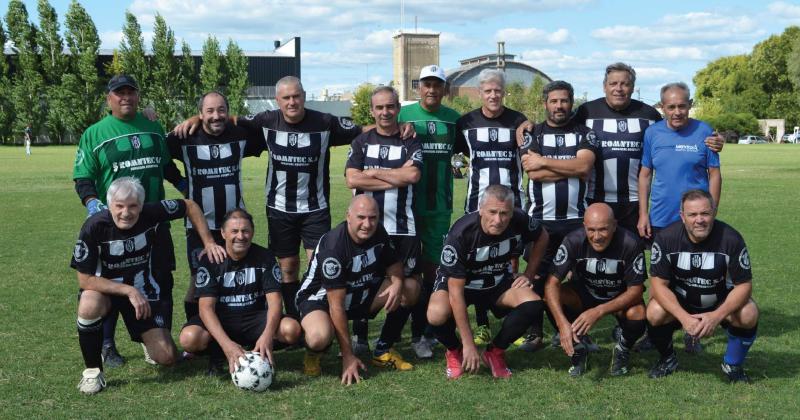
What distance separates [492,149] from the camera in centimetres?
581

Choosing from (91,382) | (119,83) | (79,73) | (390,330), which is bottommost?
(91,382)

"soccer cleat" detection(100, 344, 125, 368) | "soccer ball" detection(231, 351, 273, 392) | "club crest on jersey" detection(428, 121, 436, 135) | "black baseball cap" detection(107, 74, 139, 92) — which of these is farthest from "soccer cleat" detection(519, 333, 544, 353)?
"black baseball cap" detection(107, 74, 139, 92)

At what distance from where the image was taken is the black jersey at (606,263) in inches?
195

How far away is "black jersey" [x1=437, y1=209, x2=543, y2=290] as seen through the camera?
Result: 4.95m

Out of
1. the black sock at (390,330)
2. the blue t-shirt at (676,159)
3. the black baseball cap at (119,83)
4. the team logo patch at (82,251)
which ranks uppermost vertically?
the black baseball cap at (119,83)

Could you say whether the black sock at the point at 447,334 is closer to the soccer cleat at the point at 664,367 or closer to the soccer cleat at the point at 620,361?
the soccer cleat at the point at 620,361

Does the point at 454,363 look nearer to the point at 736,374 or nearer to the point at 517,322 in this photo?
the point at 517,322

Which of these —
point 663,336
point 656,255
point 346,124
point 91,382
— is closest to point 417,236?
point 346,124

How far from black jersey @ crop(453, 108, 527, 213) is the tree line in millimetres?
52626

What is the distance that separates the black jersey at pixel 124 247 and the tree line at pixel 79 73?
5291 centimetres

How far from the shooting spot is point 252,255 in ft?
16.4

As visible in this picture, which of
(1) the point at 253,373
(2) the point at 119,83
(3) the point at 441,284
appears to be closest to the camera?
(1) the point at 253,373

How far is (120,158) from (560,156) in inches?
128

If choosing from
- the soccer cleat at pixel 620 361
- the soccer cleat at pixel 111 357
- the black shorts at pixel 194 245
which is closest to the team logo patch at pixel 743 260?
the soccer cleat at pixel 620 361
